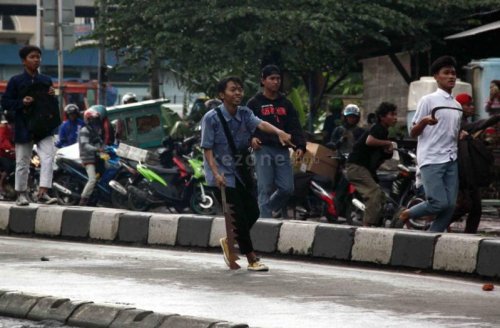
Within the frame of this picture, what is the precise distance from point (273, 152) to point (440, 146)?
2110 mm

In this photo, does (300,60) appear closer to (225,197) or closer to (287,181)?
(287,181)

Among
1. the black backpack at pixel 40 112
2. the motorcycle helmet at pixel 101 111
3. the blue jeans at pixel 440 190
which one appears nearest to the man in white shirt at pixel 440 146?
the blue jeans at pixel 440 190

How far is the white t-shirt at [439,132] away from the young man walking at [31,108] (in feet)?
13.6

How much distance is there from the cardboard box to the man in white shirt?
5000 mm

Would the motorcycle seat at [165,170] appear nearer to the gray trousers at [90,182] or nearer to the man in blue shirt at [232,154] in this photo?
the gray trousers at [90,182]

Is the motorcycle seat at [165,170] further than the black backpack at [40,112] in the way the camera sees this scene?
Yes

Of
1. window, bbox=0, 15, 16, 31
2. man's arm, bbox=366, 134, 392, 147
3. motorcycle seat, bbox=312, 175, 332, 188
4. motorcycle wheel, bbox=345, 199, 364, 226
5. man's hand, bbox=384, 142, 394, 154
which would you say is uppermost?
window, bbox=0, 15, 16, 31

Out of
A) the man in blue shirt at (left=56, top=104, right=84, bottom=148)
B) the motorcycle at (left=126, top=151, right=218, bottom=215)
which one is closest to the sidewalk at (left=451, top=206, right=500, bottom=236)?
the motorcycle at (left=126, top=151, right=218, bottom=215)

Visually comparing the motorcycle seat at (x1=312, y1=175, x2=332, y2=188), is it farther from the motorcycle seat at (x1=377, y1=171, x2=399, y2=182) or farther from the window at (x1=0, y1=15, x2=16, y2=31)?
the window at (x1=0, y1=15, x2=16, y2=31)

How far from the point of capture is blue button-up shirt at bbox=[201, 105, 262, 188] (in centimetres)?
1047

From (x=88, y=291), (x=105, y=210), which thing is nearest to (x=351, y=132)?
(x=105, y=210)

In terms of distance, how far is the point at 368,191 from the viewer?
1427 centimetres

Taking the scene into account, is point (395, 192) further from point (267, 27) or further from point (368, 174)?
point (267, 27)

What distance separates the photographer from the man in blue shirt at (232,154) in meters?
10.4
